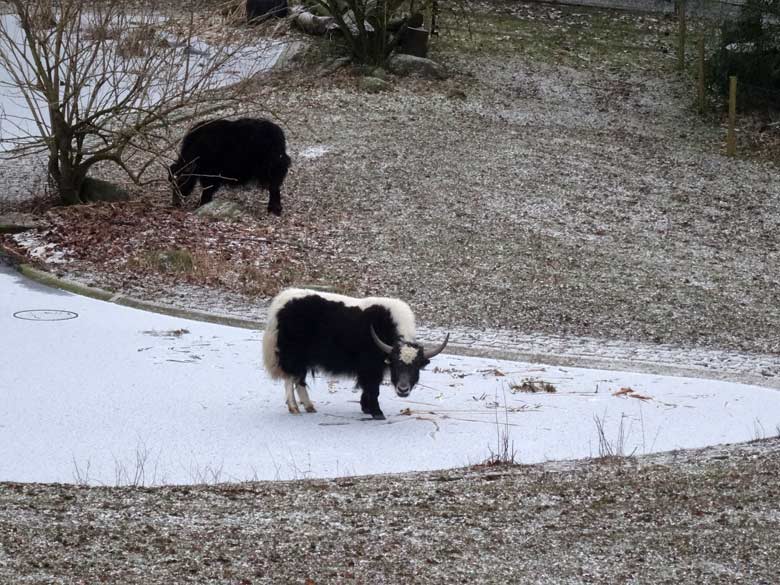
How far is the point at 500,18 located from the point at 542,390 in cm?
2018

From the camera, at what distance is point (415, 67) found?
23.2 meters

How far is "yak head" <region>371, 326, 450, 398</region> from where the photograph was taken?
809 centimetres

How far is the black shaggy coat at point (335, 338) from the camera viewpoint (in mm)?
8359

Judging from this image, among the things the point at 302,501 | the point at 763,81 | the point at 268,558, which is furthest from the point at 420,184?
the point at 268,558

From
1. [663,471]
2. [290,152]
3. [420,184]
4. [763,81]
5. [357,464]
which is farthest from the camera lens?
[763,81]

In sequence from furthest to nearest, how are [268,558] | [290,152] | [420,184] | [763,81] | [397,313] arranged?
[763,81], [290,152], [420,184], [397,313], [268,558]

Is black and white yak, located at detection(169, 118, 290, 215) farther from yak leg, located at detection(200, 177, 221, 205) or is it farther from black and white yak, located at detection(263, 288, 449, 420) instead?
black and white yak, located at detection(263, 288, 449, 420)

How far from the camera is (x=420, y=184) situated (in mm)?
16875

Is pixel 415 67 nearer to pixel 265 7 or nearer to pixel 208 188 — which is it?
pixel 265 7

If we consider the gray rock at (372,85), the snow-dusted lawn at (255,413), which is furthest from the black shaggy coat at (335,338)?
the gray rock at (372,85)

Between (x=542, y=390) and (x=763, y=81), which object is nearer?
(x=542, y=390)

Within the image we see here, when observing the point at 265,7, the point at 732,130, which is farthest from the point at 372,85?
the point at 732,130

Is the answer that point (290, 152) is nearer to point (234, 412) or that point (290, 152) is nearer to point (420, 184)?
point (420, 184)

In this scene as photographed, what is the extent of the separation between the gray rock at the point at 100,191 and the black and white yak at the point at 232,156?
35.3 inches
